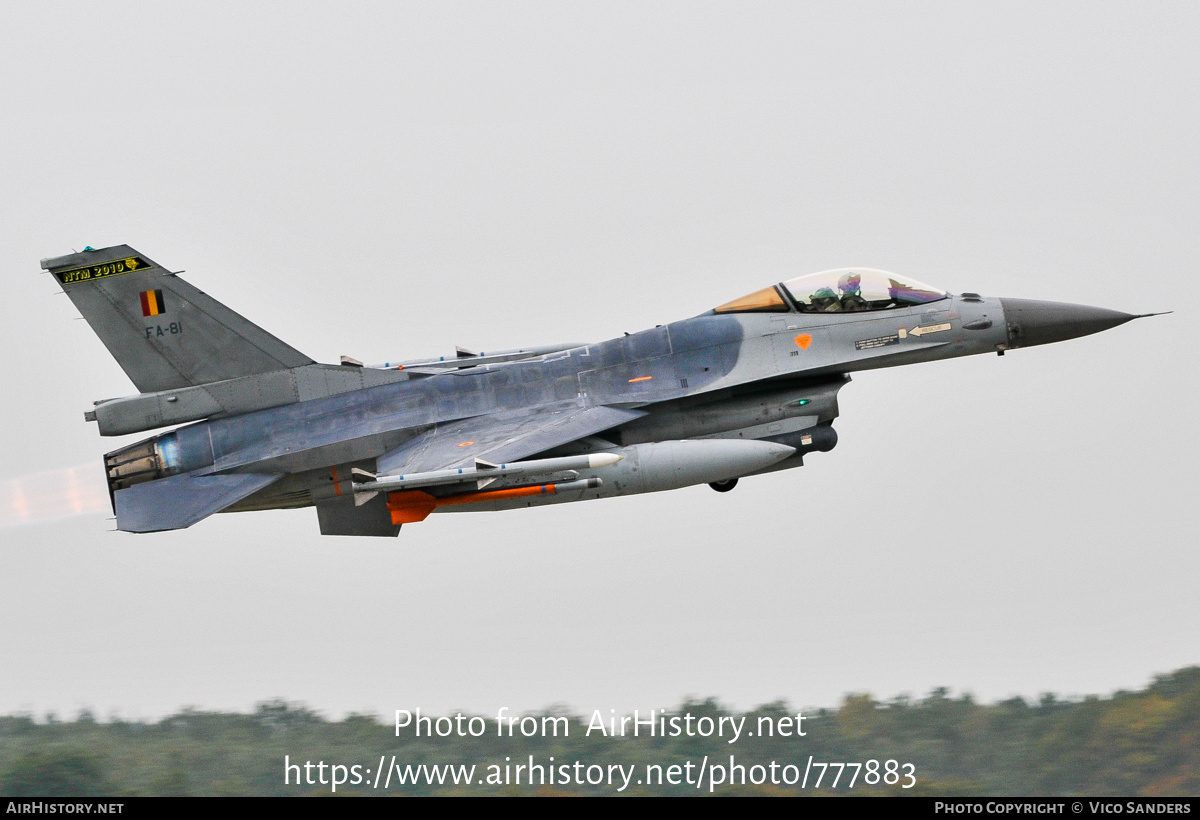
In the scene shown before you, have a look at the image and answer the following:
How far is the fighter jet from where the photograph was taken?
15.7 meters

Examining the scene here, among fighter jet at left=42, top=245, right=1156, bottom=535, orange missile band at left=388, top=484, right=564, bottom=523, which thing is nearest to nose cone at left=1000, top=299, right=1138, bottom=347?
fighter jet at left=42, top=245, right=1156, bottom=535

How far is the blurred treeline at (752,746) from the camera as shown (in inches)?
883

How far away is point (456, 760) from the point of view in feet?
75.1

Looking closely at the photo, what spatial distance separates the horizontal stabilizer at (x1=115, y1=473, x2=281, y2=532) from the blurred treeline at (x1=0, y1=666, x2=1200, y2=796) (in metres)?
7.46

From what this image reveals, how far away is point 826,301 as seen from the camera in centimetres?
1605

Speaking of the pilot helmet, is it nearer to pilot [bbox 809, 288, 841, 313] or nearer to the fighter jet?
the fighter jet

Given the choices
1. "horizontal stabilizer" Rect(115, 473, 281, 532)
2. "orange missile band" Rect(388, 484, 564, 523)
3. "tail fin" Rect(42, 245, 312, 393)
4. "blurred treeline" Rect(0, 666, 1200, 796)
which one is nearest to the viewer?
"orange missile band" Rect(388, 484, 564, 523)

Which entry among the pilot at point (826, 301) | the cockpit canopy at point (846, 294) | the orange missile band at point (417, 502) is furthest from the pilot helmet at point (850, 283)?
the orange missile band at point (417, 502)

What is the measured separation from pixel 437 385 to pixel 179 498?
3222 mm
